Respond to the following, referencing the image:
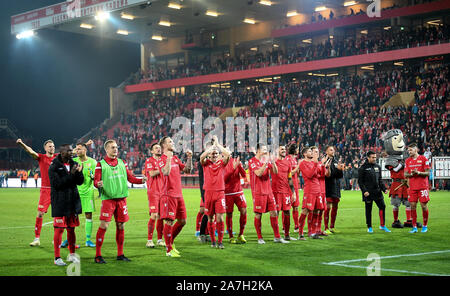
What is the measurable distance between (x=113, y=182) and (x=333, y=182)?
23.0 feet

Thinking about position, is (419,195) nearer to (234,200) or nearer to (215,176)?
(234,200)

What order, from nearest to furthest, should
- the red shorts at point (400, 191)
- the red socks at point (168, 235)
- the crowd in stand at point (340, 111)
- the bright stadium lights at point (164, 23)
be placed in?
the red socks at point (168, 235)
the red shorts at point (400, 191)
the crowd in stand at point (340, 111)
the bright stadium lights at point (164, 23)

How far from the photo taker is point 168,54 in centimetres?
6381

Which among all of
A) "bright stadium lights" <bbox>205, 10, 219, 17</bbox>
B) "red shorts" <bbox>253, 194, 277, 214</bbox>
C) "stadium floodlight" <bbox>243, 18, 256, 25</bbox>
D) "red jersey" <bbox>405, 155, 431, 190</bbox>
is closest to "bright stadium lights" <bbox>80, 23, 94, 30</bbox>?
"bright stadium lights" <bbox>205, 10, 219, 17</bbox>

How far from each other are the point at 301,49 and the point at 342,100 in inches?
352

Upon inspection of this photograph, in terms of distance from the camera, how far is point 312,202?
528 inches

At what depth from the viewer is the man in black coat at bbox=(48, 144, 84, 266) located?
383 inches

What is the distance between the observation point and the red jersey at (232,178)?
12.7 metres

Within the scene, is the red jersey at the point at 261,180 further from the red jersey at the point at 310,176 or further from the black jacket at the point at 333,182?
the black jacket at the point at 333,182

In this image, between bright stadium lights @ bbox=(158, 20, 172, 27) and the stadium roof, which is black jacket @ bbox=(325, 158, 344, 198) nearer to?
the stadium roof

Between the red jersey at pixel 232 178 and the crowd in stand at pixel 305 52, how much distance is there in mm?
31965

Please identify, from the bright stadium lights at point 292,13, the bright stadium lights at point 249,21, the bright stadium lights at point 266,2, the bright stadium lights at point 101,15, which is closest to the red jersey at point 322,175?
the bright stadium lights at point 266,2
